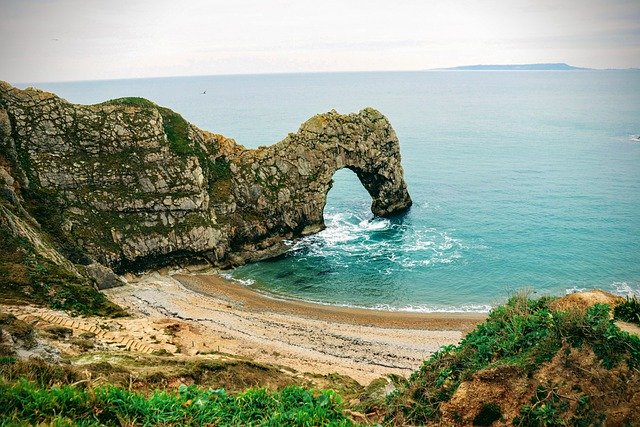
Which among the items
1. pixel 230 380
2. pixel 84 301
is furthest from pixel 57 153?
pixel 230 380

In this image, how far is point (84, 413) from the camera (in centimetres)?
900

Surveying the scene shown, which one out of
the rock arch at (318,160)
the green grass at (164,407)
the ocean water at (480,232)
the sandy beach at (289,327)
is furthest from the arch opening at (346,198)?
the green grass at (164,407)

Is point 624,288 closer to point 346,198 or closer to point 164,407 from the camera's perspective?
point 346,198

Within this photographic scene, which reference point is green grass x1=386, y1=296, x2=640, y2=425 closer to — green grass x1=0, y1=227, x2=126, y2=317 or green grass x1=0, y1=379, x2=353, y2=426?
green grass x1=0, y1=379, x2=353, y2=426

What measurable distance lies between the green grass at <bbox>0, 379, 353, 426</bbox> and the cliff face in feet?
102

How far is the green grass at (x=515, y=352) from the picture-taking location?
1138 cm

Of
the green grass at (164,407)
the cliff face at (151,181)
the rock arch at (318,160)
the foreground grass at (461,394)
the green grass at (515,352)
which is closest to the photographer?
the green grass at (164,407)

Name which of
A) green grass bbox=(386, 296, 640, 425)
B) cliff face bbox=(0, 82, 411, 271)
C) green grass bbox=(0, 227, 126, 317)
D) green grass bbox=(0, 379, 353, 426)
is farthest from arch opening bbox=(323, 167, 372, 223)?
green grass bbox=(0, 379, 353, 426)

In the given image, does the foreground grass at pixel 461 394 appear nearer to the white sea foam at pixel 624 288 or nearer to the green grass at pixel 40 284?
the green grass at pixel 40 284

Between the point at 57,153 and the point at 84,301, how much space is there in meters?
24.5

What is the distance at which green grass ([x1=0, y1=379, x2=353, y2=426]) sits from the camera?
866 cm

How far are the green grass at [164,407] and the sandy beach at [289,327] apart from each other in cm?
1334

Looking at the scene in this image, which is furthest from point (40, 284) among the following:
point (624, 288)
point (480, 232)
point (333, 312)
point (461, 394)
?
point (624, 288)

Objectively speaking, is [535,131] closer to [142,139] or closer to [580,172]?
[580,172]
